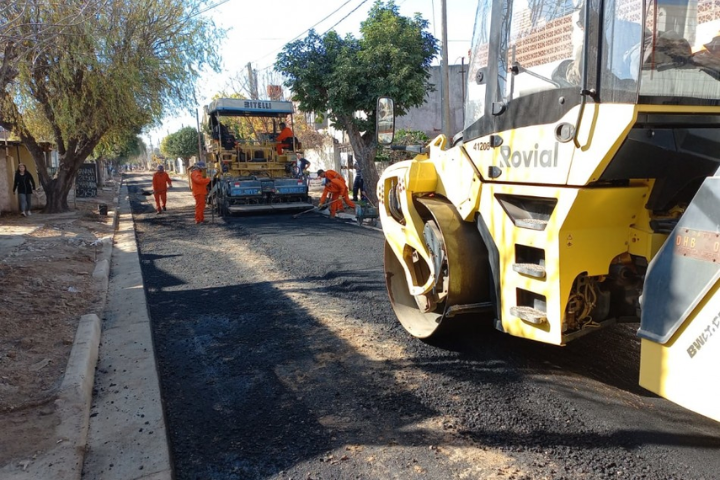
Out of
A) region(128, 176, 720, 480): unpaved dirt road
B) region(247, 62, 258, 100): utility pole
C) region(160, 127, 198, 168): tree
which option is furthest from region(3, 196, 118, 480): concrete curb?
region(160, 127, 198, 168): tree

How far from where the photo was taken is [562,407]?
3400 millimetres

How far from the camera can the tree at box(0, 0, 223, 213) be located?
13391 millimetres

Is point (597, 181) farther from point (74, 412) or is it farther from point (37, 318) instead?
point (37, 318)

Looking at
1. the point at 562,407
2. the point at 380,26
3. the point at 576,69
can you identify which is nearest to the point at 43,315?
the point at 562,407

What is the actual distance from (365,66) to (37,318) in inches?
435

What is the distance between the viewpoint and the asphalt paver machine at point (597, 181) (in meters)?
2.35

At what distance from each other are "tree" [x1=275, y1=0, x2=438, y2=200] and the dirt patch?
705cm

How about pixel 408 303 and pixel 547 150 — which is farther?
pixel 408 303

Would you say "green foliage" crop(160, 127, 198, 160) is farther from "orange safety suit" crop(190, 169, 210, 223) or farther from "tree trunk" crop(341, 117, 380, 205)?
"orange safety suit" crop(190, 169, 210, 223)

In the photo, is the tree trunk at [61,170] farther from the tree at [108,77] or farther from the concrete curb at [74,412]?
the concrete curb at [74,412]

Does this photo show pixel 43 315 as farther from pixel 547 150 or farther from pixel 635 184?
pixel 635 184

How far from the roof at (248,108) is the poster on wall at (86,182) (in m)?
8.84

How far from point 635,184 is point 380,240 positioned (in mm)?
7389

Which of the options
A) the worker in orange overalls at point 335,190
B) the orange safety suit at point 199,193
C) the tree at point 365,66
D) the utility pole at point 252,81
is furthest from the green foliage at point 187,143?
the worker in orange overalls at point 335,190
